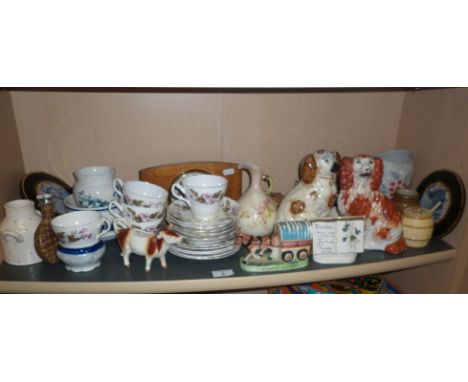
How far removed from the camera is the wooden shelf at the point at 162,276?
2.36ft

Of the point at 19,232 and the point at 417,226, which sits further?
the point at 417,226

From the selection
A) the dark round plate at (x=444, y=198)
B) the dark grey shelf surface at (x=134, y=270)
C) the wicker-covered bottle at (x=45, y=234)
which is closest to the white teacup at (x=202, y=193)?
the dark grey shelf surface at (x=134, y=270)

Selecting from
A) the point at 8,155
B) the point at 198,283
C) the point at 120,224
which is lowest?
the point at 198,283

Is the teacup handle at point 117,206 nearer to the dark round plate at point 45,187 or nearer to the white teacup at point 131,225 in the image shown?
the white teacup at point 131,225

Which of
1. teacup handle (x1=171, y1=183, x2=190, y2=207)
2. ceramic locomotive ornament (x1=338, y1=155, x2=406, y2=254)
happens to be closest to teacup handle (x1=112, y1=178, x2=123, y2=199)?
teacup handle (x1=171, y1=183, x2=190, y2=207)

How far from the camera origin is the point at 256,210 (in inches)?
33.9

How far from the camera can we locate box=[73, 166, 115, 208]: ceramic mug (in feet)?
2.70

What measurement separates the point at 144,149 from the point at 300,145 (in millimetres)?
452

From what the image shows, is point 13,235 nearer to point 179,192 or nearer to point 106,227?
point 106,227

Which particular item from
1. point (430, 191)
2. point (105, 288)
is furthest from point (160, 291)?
point (430, 191)

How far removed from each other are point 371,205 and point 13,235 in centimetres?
80

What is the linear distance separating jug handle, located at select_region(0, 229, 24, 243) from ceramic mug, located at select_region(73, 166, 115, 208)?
14 cm

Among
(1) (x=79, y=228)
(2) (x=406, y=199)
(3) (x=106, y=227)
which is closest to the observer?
(1) (x=79, y=228)

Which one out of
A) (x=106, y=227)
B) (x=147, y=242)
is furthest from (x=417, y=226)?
(x=106, y=227)
